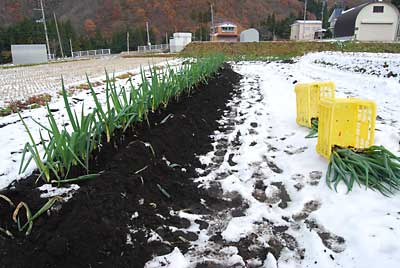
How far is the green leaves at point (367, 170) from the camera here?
1.80 meters

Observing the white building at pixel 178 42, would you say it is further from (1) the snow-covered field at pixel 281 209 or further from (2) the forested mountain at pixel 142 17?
(1) the snow-covered field at pixel 281 209

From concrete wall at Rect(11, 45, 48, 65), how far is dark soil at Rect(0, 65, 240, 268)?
78.6ft

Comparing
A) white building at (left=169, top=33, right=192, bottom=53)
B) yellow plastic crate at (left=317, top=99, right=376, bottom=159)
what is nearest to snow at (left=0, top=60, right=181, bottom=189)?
yellow plastic crate at (left=317, top=99, right=376, bottom=159)

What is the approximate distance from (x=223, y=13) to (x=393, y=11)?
53150 millimetres

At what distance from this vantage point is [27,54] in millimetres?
21953

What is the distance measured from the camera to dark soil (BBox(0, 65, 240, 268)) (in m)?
1.12

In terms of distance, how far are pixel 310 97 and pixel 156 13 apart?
237 ft

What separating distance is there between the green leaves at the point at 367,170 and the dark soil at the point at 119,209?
783mm

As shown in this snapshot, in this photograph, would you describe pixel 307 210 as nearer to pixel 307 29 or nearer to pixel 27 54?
pixel 27 54

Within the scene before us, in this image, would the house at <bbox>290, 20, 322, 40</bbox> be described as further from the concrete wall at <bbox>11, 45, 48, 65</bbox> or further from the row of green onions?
the row of green onions

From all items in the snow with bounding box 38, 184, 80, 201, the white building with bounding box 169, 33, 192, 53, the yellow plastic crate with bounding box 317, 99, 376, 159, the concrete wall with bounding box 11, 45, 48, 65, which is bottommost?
the snow with bounding box 38, 184, 80, 201

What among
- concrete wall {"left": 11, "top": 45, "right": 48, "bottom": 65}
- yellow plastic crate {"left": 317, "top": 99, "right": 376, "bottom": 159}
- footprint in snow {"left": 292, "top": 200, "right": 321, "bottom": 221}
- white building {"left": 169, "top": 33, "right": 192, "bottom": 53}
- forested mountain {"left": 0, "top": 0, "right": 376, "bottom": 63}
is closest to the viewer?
Result: footprint in snow {"left": 292, "top": 200, "right": 321, "bottom": 221}

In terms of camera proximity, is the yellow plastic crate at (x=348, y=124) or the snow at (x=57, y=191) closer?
the snow at (x=57, y=191)

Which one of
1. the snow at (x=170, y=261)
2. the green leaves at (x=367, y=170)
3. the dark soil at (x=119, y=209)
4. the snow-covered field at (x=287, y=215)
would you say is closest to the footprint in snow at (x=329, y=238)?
the snow-covered field at (x=287, y=215)
